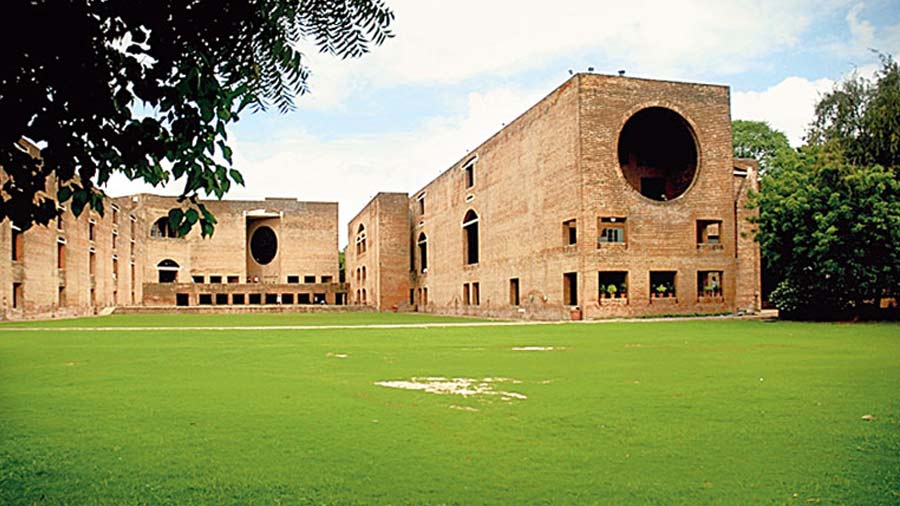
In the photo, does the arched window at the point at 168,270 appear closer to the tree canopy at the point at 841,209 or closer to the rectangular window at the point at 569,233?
the rectangular window at the point at 569,233

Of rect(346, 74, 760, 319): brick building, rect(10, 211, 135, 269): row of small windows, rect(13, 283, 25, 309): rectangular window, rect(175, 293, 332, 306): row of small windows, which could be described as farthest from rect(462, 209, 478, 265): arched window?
rect(175, 293, 332, 306): row of small windows

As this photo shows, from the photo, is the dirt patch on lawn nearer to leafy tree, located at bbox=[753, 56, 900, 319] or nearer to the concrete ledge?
leafy tree, located at bbox=[753, 56, 900, 319]

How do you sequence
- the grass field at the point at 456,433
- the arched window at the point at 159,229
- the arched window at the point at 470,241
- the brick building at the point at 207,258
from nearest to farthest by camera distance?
the grass field at the point at 456,433 → the arched window at the point at 470,241 → the brick building at the point at 207,258 → the arched window at the point at 159,229

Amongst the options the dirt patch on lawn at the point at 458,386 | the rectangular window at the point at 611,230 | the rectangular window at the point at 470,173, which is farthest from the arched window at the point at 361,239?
the dirt patch on lawn at the point at 458,386

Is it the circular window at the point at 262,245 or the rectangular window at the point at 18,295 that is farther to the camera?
the circular window at the point at 262,245

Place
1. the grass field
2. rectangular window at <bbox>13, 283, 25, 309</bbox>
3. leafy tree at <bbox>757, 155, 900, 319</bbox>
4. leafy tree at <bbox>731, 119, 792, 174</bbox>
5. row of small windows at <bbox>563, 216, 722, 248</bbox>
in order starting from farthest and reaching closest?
leafy tree at <bbox>731, 119, 792, 174</bbox>, rectangular window at <bbox>13, 283, 25, 309</bbox>, row of small windows at <bbox>563, 216, 722, 248</bbox>, leafy tree at <bbox>757, 155, 900, 319</bbox>, the grass field

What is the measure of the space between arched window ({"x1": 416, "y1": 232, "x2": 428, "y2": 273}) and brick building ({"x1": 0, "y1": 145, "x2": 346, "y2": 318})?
52.8 ft

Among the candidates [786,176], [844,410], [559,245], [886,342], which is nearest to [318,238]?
[559,245]

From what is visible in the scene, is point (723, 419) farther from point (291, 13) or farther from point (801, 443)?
point (291, 13)

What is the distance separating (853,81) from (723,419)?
29120 millimetres

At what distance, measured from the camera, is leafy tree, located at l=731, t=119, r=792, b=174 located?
5925 centimetres

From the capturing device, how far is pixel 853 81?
31.5 meters

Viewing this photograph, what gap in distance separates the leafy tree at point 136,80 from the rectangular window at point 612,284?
31935 mm

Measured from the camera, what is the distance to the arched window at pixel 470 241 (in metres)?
52.2
